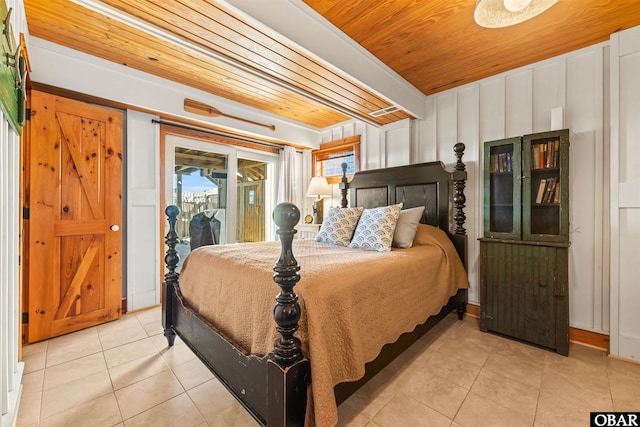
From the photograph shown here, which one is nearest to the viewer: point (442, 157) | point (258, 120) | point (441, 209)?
point (441, 209)

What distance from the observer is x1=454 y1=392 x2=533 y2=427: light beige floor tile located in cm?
143

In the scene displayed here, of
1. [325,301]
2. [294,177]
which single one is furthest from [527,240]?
[294,177]

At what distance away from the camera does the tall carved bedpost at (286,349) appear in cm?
Result: 110

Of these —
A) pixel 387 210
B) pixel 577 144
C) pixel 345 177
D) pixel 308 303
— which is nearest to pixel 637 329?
pixel 577 144

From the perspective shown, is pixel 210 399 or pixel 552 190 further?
pixel 552 190

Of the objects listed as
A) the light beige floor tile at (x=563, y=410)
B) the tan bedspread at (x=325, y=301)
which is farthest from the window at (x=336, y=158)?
the light beige floor tile at (x=563, y=410)

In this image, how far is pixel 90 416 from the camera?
1.48 metres

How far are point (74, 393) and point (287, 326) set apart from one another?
62.5 inches

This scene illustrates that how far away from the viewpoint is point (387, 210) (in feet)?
8.50

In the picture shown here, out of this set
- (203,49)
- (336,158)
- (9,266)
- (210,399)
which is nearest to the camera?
(9,266)

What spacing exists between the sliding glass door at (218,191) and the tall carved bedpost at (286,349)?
9.02 feet

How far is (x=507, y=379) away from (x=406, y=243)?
1154 mm

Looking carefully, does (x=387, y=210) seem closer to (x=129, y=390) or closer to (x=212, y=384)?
(x=212, y=384)

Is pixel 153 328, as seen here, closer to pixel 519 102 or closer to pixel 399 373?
pixel 399 373
